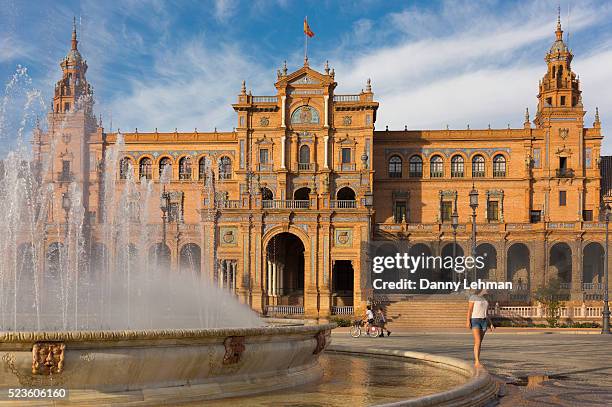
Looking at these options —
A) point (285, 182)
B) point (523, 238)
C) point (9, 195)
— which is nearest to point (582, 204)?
point (523, 238)

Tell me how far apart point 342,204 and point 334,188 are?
721 centimetres

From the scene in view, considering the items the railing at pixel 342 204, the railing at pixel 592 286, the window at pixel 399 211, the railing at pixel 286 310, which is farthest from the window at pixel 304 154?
the railing at pixel 592 286

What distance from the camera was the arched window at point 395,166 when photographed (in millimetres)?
64688

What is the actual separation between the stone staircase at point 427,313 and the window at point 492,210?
69.8ft

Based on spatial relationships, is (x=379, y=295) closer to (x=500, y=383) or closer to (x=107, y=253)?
(x=107, y=253)

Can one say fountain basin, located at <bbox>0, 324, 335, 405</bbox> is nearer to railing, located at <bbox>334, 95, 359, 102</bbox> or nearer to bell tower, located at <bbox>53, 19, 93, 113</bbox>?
railing, located at <bbox>334, 95, 359, 102</bbox>

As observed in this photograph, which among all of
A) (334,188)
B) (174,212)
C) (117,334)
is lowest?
(117,334)

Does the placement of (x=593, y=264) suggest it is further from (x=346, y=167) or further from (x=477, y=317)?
(x=477, y=317)

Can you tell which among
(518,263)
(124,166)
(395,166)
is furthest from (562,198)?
(124,166)

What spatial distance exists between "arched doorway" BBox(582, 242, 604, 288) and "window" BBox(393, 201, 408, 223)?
1456cm

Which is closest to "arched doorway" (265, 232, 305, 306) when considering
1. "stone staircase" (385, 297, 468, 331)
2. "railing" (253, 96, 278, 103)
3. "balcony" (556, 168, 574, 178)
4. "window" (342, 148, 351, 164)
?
"window" (342, 148, 351, 164)

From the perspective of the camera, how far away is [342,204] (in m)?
52.1

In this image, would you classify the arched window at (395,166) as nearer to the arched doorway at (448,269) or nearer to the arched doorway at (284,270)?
the arched doorway at (448,269)

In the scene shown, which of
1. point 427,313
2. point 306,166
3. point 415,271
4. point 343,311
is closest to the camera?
point 427,313
